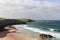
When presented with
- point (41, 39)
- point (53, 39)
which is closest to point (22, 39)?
point (41, 39)

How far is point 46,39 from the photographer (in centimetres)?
2402

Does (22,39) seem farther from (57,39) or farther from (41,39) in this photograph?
(57,39)

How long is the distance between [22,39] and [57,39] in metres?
5.74

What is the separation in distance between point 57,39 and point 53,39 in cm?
66

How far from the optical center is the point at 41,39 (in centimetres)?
2389

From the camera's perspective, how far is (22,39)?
77.6 feet

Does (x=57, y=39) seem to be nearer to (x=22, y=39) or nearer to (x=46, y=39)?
(x=46, y=39)

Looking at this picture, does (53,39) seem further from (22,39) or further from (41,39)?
(22,39)

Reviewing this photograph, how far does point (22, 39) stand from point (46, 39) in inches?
154

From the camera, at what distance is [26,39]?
23.7 meters

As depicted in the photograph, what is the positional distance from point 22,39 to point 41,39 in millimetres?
3077

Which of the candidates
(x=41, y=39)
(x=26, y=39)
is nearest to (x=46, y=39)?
(x=41, y=39)

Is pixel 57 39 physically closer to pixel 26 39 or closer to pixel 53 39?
pixel 53 39

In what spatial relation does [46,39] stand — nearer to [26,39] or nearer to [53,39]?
[53,39]
